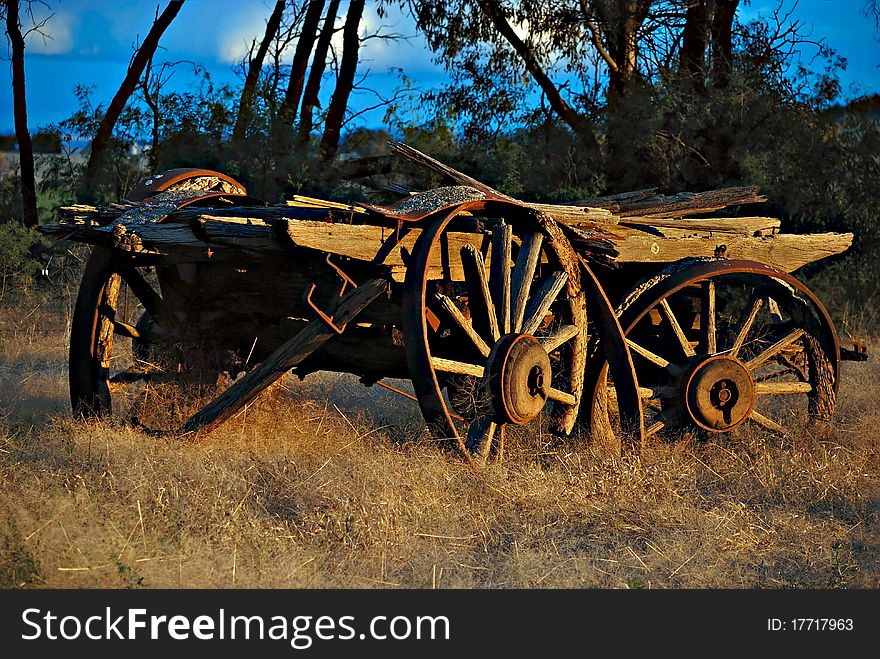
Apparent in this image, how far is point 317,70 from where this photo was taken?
15469 millimetres

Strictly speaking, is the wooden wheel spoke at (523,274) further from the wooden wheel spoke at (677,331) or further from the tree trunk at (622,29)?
the tree trunk at (622,29)

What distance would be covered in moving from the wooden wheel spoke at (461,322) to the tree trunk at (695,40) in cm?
957

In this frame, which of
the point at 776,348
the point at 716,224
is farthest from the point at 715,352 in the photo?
the point at 716,224

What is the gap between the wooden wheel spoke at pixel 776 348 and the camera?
23.8 feet

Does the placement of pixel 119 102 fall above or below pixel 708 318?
above

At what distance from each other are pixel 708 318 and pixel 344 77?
9.77 metres

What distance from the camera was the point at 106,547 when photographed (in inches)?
175

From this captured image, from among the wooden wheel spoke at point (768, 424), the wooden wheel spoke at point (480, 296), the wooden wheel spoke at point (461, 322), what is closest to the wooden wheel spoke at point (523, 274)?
the wooden wheel spoke at point (480, 296)

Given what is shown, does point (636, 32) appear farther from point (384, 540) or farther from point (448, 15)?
point (384, 540)

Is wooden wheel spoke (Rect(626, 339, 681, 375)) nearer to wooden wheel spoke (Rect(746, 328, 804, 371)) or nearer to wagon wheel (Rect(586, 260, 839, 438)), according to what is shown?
wagon wheel (Rect(586, 260, 839, 438))

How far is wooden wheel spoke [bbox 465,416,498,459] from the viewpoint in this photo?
19.1 feet

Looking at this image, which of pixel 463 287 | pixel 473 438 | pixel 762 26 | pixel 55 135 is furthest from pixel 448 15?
pixel 473 438

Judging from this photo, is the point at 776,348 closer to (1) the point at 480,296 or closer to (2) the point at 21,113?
(1) the point at 480,296

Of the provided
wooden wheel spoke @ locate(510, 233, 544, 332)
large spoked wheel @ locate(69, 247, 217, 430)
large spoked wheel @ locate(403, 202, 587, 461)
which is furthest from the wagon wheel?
large spoked wheel @ locate(69, 247, 217, 430)
